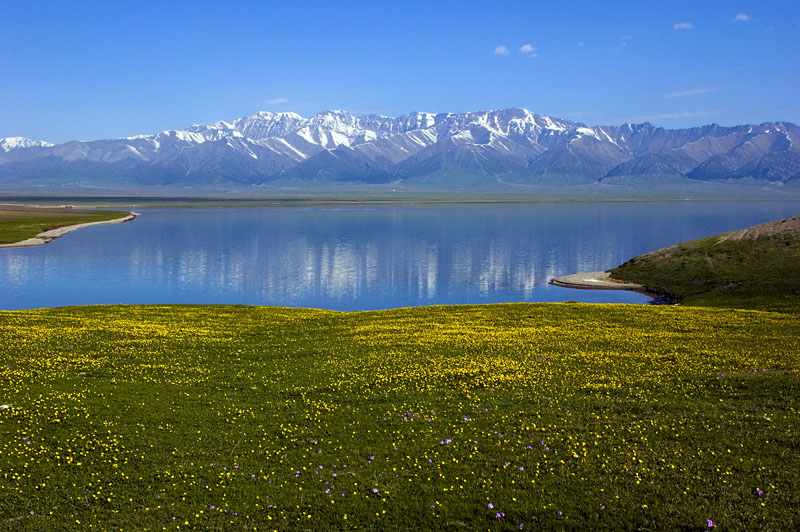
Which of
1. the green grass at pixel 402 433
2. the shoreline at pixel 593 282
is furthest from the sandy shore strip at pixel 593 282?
the green grass at pixel 402 433

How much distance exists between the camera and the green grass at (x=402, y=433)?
15820mm

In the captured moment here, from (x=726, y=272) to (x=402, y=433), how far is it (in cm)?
7959

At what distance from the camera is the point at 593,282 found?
9456 centimetres

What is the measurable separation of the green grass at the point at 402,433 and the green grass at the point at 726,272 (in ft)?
143

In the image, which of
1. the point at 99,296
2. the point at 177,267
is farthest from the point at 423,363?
the point at 177,267

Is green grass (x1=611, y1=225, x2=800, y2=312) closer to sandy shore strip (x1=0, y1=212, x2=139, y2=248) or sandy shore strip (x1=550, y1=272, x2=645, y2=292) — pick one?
sandy shore strip (x1=550, y1=272, x2=645, y2=292)

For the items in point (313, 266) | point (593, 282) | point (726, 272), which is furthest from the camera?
point (313, 266)

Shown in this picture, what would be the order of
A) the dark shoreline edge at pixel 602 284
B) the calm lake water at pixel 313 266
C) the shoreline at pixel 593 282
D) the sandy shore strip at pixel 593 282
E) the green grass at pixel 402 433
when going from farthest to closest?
the sandy shore strip at pixel 593 282 < the shoreline at pixel 593 282 < the calm lake water at pixel 313 266 < the dark shoreline edge at pixel 602 284 < the green grass at pixel 402 433

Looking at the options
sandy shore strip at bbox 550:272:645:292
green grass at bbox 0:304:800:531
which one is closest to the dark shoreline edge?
sandy shore strip at bbox 550:272:645:292

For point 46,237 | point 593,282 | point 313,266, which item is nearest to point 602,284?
point 593,282

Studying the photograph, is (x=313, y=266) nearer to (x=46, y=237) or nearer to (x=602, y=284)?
(x=602, y=284)

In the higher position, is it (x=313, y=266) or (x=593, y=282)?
(x=313, y=266)

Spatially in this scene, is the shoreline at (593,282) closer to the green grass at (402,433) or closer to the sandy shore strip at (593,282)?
the sandy shore strip at (593,282)

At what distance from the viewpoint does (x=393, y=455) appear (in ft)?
62.1
